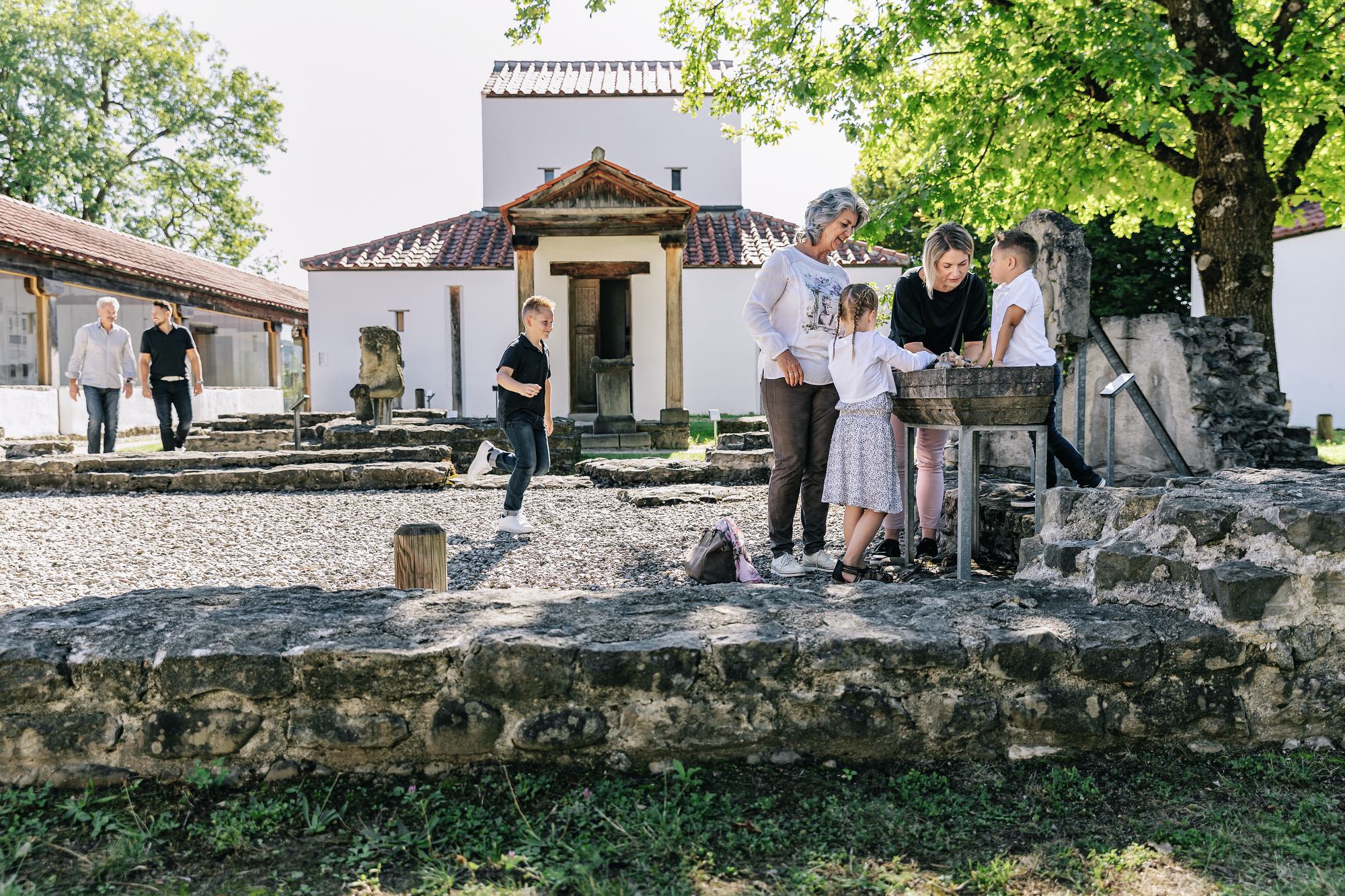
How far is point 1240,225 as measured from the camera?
864 cm

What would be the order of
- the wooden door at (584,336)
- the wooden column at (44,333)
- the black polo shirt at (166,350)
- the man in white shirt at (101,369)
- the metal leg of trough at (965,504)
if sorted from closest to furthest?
1. the metal leg of trough at (965,504)
2. the man in white shirt at (101,369)
3. the black polo shirt at (166,350)
4. the wooden column at (44,333)
5. the wooden door at (584,336)

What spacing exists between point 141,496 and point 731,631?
7.91 metres

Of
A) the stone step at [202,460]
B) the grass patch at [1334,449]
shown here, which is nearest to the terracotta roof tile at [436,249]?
the stone step at [202,460]

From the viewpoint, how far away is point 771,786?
7.92ft

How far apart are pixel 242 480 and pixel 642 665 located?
7.74 meters

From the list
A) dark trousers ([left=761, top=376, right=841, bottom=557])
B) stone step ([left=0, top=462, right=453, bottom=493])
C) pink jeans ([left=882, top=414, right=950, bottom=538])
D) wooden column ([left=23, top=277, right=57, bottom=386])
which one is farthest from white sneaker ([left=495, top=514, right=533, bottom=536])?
wooden column ([left=23, top=277, right=57, bottom=386])

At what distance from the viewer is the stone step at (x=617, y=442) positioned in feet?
45.7

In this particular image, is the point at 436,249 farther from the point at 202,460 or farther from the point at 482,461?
the point at 482,461

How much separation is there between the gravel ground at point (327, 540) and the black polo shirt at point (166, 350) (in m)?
1.96

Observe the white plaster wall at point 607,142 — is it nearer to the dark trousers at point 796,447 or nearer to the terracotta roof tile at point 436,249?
the terracotta roof tile at point 436,249

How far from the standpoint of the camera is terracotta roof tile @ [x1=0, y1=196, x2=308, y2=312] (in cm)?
1570

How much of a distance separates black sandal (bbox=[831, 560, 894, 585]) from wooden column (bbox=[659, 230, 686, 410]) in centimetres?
1083

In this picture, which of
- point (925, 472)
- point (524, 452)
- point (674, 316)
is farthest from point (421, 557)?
point (674, 316)

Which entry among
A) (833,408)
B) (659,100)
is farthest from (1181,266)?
(833,408)
